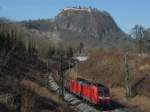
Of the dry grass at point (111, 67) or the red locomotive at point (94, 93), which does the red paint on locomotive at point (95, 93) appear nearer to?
the red locomotive at point (94, 93)

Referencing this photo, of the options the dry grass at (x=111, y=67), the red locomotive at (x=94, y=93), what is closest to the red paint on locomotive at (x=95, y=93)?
the red locomotive at (x=94, y=93)

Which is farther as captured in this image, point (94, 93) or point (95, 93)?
point (94, 93)

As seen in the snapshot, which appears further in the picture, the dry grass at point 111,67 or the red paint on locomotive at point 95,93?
the dry grass at point 111,67

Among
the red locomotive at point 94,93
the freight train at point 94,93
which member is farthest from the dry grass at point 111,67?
the red locomotive at point 94,93

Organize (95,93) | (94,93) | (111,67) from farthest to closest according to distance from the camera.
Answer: (111,67) < (94,93) < (95,93)

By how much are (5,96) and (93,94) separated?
20.2 m

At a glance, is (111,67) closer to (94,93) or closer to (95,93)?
(94,93)

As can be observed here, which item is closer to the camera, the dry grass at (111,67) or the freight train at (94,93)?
the freight train at (94,93)

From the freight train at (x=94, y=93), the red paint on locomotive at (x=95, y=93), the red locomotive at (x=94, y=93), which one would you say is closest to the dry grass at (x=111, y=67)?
the freight train at (x=94, y=93)

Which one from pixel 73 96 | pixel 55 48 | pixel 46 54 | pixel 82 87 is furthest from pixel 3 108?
pixel 55 48

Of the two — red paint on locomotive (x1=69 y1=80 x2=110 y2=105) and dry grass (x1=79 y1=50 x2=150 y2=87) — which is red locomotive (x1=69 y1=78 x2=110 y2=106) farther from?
dry grass (x1=79 y1=50 x2=150 y2=87)

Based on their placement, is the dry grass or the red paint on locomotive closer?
the red paint on locomotive

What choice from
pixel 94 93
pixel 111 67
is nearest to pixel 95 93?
pixel 94 93

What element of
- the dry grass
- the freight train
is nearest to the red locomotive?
the freight train
